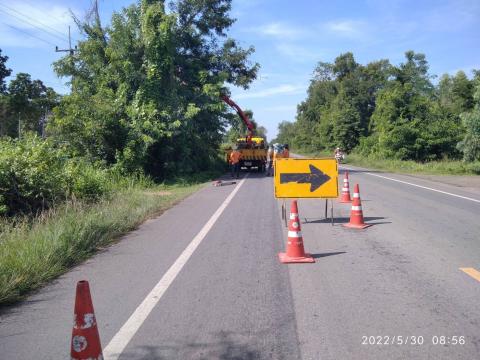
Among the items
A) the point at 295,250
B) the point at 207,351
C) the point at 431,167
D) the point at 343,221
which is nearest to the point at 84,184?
the point at 343,221

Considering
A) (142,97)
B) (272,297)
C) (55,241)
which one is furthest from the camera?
(142,97)

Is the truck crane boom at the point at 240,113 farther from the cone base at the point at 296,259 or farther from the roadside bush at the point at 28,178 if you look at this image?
the cone base at the point at 296,259

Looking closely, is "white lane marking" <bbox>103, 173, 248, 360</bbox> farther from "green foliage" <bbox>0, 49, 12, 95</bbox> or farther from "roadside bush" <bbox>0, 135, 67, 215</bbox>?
"green foliage" <bbox>0, 49, 12, 95</bbox>

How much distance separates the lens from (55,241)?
25.8 ft

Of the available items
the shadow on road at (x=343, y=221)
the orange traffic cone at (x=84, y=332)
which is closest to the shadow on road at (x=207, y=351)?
the orange traffic cone at (x=84, y=332)

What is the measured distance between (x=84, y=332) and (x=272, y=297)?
254cm

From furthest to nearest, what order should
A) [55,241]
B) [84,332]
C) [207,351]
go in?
[55,241]
[207,351]
[84,332]

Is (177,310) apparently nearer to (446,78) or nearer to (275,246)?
(275,246)

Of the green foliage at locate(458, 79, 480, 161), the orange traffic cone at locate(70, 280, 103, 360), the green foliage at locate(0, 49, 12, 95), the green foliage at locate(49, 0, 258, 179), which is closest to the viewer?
the orange traffic cone at locate(70, 280, 103, 360)

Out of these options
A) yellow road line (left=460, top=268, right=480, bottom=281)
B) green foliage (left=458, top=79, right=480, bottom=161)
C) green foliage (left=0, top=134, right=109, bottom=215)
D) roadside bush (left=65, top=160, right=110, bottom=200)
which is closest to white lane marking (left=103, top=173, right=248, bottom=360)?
yellow road line (left=460, top=268, right=480, bottom=281)

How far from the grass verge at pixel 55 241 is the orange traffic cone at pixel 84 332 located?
2.59 meters

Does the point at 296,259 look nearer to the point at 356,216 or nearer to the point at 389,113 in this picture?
the point at 356,216

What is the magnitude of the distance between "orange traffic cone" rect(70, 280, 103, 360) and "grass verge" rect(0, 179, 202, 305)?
2593mm

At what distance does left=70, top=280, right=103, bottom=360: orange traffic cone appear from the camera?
11.6 feet
